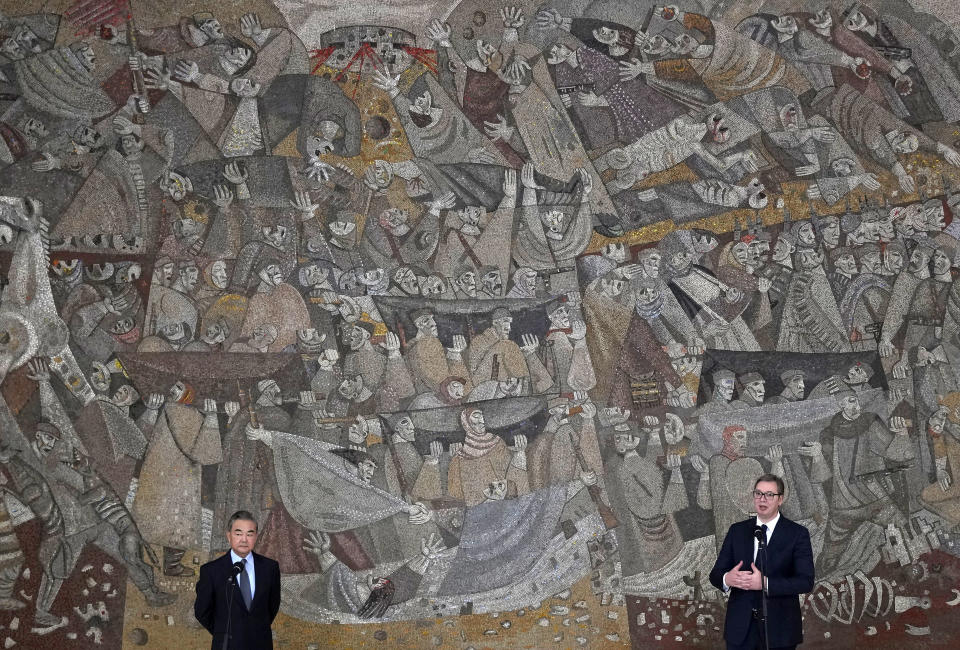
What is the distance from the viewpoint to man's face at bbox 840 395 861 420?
796 centimetres

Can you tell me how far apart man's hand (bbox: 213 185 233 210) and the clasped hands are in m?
4.67

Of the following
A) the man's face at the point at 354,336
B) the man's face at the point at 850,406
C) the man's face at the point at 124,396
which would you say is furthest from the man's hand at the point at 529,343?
the man's face at the point at 124,396

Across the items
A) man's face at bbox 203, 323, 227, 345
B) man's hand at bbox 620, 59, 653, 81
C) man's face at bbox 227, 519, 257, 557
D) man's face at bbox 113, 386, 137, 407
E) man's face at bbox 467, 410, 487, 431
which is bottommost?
man's face at bbox 467, 410, 487, 431

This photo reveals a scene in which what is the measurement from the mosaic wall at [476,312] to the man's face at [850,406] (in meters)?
0.02

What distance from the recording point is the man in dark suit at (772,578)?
5.24m

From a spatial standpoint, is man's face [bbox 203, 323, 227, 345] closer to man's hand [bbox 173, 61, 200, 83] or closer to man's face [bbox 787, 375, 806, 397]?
A: man's hand [bbox 173, 61, 200, 83]

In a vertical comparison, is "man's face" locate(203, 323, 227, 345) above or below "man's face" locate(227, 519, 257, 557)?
below

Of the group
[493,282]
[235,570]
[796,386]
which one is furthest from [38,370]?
[796,386]

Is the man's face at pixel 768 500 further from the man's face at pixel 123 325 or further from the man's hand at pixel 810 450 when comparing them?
the man's face at pixel 123 325

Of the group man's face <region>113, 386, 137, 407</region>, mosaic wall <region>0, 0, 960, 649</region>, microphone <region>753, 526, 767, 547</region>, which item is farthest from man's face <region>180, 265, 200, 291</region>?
microphone <region>753, 526, 767, 547</region>

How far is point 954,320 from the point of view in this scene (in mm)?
8039

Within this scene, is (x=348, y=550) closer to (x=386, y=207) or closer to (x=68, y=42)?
(x=386, y=207)

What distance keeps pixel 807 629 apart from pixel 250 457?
14.5 feet

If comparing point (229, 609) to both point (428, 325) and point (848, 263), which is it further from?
point (848, 263)
